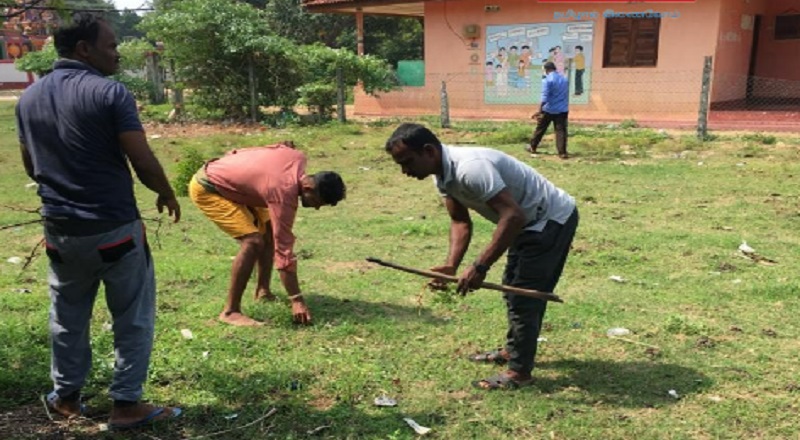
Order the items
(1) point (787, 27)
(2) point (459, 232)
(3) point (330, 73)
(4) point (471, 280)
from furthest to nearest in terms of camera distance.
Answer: (1) point (787, 27)
(3) point (330, 73)
(2) point (459, 232)
(4) point (471, 280)

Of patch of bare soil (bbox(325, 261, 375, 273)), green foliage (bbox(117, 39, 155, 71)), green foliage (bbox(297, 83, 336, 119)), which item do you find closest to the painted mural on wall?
green foliage (bbox(297, 83, 336, 119))

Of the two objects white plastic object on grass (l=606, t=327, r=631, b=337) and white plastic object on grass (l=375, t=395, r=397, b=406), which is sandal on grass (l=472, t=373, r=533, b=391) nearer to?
white plastic object on grass (l=375, t=395, r=397, b=406)

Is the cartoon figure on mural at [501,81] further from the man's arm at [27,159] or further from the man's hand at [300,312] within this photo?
the man's arm at [27,159]

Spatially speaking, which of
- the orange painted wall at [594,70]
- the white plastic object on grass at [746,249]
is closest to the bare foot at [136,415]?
the white plastic object on grass at [746,249]

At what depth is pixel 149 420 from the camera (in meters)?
3.21

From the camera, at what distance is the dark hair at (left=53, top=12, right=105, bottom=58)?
9.36ft

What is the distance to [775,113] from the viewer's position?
15125 mm

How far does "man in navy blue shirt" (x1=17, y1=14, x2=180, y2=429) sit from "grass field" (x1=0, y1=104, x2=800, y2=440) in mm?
462

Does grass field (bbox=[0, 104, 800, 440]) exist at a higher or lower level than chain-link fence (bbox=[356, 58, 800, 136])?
lower

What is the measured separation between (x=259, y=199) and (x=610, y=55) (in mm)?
13469

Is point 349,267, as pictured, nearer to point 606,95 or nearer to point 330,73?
point 330,73

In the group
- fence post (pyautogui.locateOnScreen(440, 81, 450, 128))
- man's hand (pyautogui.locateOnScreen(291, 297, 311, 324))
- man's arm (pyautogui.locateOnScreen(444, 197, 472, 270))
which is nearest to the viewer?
man's arm (pyautogui.locateOnScreen(444, 197, 472, 270))

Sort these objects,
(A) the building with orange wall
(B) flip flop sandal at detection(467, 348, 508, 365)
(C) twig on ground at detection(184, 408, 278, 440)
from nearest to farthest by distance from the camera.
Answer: (C) twig on ground at detection(184, 408, 278, 440) < (B) flip flop sandal at detection(467, 348, 508, 365) < (A) the building with orange wall

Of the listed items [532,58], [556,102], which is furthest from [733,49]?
[556,102]
